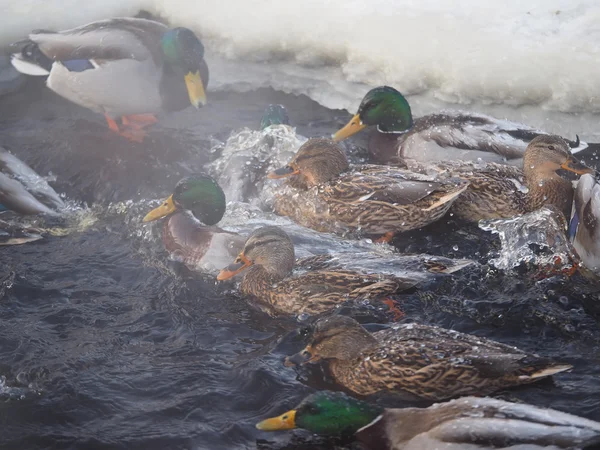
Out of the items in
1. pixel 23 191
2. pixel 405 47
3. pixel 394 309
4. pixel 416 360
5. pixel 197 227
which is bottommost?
pixel 23 191

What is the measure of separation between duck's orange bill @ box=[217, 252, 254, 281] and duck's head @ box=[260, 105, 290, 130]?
2122 mm

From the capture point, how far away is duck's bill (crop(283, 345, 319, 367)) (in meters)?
3.93

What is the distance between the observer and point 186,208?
5500 millimetres

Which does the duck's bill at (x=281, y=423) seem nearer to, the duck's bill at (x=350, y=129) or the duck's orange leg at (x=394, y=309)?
the duck's orange leg at (x=394, y=309)

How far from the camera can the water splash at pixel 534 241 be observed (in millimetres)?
4785

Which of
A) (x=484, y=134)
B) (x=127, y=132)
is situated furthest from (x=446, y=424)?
(x=127, y=132)

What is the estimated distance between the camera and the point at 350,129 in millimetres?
6402

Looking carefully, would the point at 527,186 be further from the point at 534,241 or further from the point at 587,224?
the point at 587,224

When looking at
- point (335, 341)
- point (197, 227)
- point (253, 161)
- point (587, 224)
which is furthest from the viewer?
point (253, 161)

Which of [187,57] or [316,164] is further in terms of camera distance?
[187,57]

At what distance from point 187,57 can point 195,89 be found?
0.29 m

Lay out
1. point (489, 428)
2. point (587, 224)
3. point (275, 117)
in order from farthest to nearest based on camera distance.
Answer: point (275, 117) → point (587, 224) → point (489, 428)

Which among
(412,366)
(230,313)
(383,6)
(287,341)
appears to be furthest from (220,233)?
(383,6)

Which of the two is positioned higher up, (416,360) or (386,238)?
(416,360)
